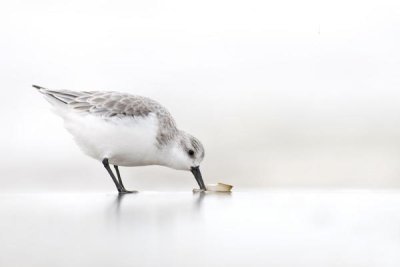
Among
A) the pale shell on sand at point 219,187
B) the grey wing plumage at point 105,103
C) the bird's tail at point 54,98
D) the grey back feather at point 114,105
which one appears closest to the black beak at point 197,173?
the grey back feather at point 114,105

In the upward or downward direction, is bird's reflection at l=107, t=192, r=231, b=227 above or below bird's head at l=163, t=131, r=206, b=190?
above

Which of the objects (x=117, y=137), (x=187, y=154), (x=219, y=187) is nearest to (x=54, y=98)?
(x=117, y=137)

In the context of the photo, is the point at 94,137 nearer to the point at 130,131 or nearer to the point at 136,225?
the point at 130,131

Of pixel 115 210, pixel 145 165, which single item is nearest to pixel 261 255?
pixel 115 210

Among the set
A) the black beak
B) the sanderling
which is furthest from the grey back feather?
the black beak

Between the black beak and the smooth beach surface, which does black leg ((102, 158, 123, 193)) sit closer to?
the black beak

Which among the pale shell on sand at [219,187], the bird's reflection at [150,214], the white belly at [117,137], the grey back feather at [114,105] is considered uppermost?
the bird's reflection at [150,214]

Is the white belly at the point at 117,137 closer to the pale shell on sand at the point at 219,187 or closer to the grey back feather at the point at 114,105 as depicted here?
the grey back feather at the point at 114,105
